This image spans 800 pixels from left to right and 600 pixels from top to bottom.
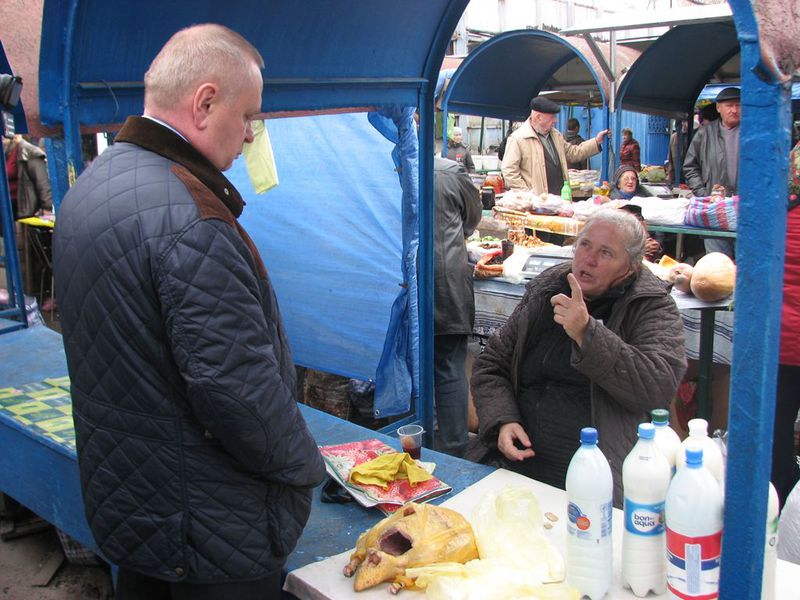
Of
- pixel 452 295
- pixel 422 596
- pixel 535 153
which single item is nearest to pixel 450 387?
pixel 452 295

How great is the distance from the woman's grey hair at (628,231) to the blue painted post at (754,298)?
136 centimetres

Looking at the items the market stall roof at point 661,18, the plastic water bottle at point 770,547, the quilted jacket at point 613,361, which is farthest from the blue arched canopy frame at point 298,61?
the market stall roof at point 661,18

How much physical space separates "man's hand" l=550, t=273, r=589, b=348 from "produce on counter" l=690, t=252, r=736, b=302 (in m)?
1.98

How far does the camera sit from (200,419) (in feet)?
4.94

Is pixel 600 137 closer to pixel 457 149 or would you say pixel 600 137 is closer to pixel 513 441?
pixel 457 149

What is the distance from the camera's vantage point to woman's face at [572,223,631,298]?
2.54 m

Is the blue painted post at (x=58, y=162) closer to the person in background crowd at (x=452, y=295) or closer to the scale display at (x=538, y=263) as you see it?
the person in background crowd at (x=452, y=295)

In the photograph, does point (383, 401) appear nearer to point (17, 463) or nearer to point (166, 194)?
point (17, 463)

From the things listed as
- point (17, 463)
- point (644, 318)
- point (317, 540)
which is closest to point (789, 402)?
point (644, 318)

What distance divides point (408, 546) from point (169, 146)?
114 cm

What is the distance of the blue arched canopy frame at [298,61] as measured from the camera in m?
2.21

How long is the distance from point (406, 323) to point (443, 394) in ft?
2.92

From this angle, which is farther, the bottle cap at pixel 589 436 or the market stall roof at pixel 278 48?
the market stall roof at pixel 278 48

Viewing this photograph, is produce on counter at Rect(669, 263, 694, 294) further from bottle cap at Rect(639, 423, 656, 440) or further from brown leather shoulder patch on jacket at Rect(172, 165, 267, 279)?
brown leather shoulder patch on jacket at Rect(172, 165, 267, 279)
